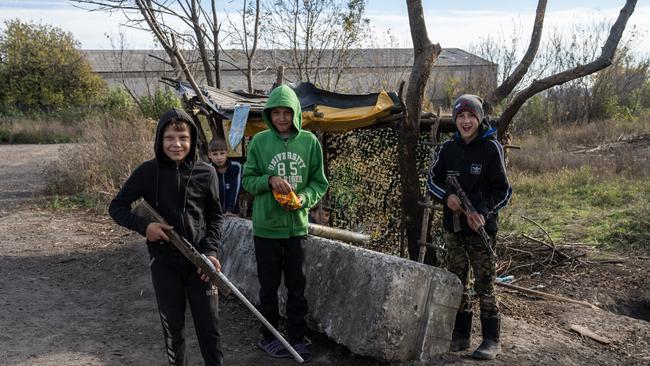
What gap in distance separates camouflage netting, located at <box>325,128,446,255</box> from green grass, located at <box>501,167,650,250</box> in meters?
3.25

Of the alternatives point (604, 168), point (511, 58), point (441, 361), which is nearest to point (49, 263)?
point (441, 361)

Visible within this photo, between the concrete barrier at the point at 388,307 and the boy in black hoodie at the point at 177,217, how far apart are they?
38.6 inches

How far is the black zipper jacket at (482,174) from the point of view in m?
3.97

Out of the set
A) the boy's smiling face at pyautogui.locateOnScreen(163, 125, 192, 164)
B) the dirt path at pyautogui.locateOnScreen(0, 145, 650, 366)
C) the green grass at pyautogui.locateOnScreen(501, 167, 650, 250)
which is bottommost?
the dirt path at pyautogui.locateOnScreen(0, 145, 650, 366)

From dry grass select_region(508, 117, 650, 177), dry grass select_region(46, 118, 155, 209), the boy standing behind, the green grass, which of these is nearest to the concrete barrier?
the boy standing behind

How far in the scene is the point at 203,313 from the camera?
3.50m

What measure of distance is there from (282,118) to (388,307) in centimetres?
151

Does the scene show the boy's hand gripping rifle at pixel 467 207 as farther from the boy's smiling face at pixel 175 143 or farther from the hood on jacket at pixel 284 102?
the boy's smiling face at pixel 175 143

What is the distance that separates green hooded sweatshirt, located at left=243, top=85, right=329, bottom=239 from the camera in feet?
13.7

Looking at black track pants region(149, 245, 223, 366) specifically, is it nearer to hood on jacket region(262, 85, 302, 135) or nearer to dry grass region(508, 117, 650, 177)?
hood on jacket region(262, 85, 302, 135)

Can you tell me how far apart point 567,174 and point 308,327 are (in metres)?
9.91

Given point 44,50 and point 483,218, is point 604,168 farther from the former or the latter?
point 44,50

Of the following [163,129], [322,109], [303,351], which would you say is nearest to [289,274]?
[303,351]

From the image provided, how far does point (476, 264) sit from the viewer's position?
409 cm
